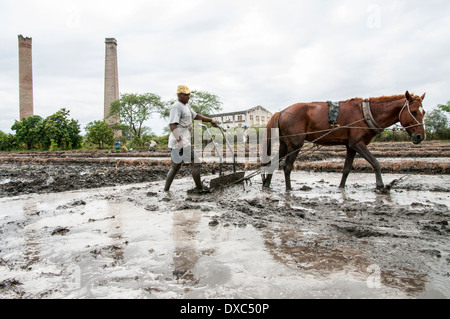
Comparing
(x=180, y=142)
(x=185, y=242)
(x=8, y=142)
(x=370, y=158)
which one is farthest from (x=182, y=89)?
(x=8, y=142)

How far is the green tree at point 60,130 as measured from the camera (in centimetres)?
3062

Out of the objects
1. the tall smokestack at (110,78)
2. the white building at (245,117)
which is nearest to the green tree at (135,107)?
the tall smokestack at (110,78)

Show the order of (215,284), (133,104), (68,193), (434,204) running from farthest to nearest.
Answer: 1. (133,104)
2. (68,193)
3. (434,204)
4. (215,284)

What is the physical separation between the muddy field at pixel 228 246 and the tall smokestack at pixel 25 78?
46856mm

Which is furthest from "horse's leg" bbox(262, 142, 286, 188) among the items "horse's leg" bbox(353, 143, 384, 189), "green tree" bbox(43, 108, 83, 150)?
"green tree" bbox(43, 108, 83, 150)

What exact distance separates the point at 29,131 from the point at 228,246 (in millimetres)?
36812

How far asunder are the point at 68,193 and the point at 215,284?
16.5 feet

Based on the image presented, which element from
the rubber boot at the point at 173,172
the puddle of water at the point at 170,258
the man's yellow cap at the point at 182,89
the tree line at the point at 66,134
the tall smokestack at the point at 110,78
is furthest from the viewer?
the tall smokestack at the point at 110,78

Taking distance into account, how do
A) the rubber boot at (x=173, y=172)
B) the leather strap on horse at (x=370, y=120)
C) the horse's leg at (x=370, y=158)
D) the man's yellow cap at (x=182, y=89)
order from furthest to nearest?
1. the leather strap on horse at (x=370, y=120)
2. the rubber boot at (x=173, y=172)
3. the horse's leg at (x=370, y=158)
4. the man's yellow cap at (x=182, y=89)

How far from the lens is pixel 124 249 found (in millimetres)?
2559

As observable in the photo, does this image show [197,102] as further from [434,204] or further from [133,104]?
[434,204]

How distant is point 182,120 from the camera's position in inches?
205

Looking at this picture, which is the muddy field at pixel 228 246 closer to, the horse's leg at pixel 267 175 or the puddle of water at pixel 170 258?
Result: the puddle of water at pixel 170 258

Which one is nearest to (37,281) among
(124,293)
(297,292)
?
(124,293)
